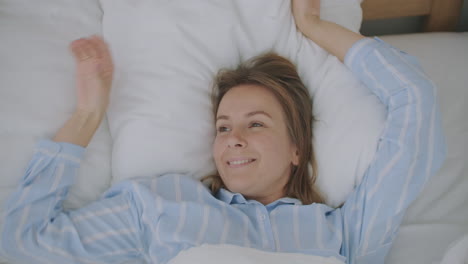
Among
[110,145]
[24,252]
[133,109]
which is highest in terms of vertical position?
[133,109]

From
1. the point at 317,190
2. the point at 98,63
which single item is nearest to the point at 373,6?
the point at 317,190

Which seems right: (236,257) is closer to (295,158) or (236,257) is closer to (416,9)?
(295,158)

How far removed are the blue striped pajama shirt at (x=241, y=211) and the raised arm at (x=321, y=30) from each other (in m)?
0.08

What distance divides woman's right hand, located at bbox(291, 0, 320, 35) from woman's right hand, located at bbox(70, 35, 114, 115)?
597 mm

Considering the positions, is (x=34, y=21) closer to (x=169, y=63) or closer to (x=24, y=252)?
(x=169, y=63)

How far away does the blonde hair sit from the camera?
3.79 feet

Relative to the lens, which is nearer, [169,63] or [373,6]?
[169,63]

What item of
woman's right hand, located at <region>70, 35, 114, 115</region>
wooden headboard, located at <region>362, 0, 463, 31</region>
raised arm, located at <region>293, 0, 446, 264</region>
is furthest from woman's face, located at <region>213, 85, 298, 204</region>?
wooden headboard, located at <region>362, 0, 463, 31</region>

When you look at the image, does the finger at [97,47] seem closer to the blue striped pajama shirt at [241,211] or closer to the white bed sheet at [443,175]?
the blue striped pajama shirt at [241,211]

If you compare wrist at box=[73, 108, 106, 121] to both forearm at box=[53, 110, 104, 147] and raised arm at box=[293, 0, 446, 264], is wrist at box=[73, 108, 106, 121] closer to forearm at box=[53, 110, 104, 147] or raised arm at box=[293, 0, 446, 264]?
forearm at box=[53, 110, 104, 147]

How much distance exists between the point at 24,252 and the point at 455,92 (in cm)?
139

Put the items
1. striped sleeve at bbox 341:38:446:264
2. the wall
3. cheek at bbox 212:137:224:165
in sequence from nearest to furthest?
1. striped sleeve at bbox 341:38:446:264
2. cheek at bbox 212:137:224:165
3. the wall

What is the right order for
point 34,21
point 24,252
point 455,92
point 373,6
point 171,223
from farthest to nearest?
point 373,6 < point 455,92 < point 34,21 < point 171,223 < point 24,252

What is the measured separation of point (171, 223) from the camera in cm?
102
